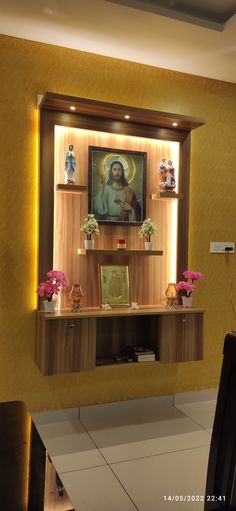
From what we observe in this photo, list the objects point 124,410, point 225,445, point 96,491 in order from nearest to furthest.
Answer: point 225,445, point 96,491, point 124,410

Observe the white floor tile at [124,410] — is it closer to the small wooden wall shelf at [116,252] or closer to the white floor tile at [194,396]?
the white floor tile at [194,396]

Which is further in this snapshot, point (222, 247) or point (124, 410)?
point (222, 247)

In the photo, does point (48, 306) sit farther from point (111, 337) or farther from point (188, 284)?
point (188, 284)

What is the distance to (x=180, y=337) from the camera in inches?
117

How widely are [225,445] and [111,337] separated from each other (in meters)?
2.02

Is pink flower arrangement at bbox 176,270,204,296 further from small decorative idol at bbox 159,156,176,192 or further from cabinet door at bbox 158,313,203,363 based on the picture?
small decorative idol at bbox 159,156,176,192

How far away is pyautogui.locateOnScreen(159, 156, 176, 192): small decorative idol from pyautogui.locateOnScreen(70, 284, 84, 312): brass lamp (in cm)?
104

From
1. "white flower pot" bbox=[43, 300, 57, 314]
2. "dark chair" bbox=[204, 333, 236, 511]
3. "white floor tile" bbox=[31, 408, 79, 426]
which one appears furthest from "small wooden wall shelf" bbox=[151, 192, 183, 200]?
"dark chair" bbox=[204, 333, 236, 511]

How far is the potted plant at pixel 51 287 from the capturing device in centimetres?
265

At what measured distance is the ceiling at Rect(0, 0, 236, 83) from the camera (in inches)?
94.2

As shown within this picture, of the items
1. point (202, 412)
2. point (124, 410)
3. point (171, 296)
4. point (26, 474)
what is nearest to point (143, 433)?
point (124, 410)

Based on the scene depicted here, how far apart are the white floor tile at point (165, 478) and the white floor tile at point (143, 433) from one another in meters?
0.09

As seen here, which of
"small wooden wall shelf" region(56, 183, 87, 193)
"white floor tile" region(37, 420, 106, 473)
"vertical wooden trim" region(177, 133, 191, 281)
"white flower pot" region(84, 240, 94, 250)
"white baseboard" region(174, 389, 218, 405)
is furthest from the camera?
"white baseboard" region(174, 389, 218, 405)

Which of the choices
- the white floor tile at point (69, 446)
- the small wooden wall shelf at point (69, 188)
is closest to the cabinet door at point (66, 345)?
the white floor tile at point (69, 446)
